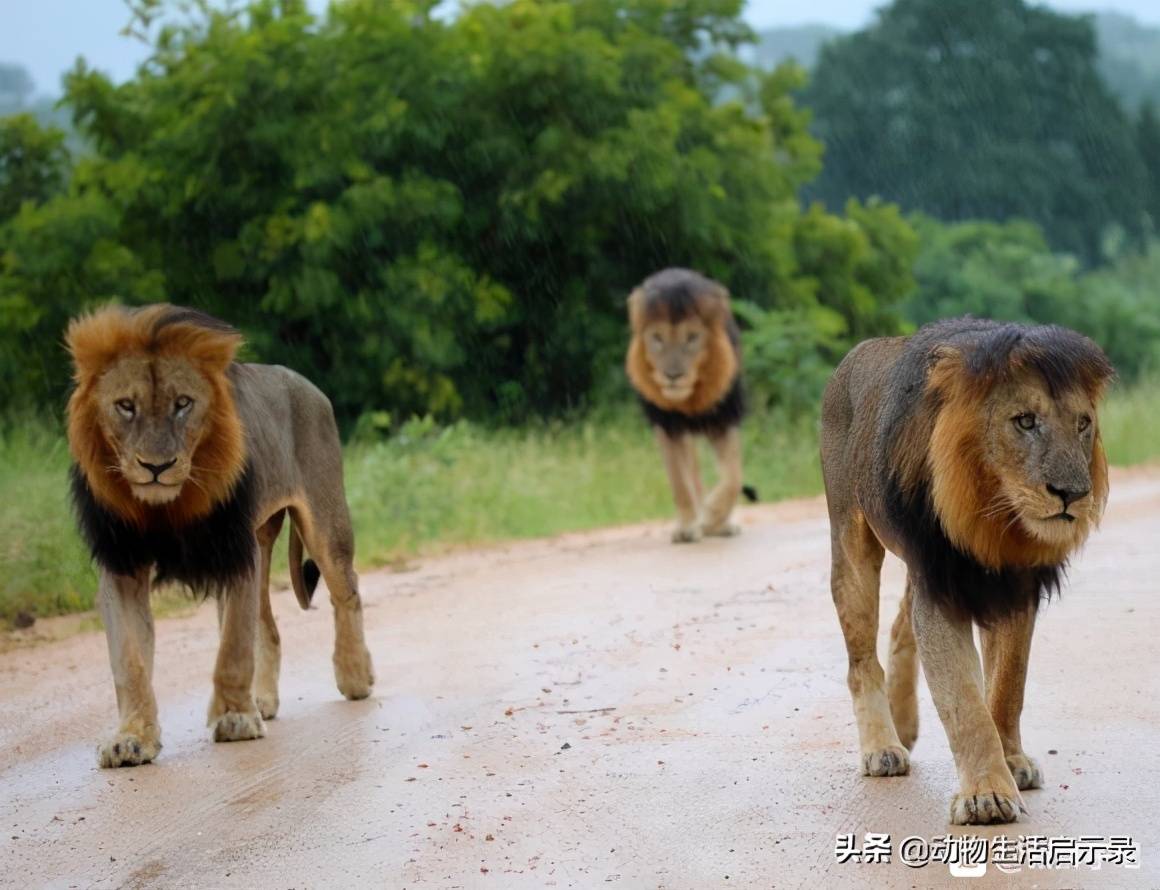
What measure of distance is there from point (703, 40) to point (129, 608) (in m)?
16.2

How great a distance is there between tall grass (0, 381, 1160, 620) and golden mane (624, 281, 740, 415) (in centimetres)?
123

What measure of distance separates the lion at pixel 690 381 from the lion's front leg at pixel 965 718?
703 cm

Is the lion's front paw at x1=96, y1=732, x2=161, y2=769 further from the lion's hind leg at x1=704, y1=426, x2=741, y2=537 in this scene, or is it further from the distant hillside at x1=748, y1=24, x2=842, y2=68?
the distant hillside at x1=748, y1=24, x2=842, y2=68

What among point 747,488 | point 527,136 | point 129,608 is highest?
point 527,136

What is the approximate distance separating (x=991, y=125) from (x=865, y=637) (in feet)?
119

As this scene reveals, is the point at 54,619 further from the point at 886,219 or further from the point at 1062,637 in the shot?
the point at 886,219

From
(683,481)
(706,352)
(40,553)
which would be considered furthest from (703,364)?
(40,553)

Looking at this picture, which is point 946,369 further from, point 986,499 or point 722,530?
point 722,530

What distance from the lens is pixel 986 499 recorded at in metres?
4.55

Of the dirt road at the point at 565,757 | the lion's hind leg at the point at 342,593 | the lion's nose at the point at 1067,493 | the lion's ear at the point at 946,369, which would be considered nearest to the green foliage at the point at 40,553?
the dirt road at the point at 565,757

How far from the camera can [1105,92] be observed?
41.2m

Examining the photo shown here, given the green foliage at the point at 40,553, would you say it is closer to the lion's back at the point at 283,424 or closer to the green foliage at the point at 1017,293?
the lion's back at the point at 283,424

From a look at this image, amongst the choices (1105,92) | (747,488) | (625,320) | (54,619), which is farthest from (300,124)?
(1105,92)

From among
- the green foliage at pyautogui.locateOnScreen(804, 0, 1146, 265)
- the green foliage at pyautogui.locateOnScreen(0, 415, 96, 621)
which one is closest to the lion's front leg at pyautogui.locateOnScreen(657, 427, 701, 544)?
the green foliage at pyautogui.locateOnScreen(0, 415, 96, 621)
